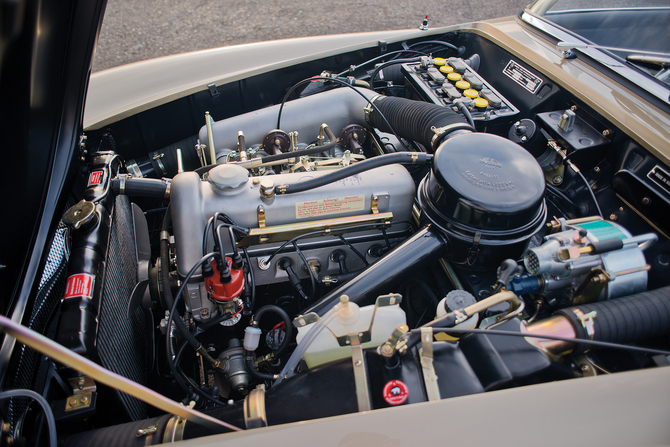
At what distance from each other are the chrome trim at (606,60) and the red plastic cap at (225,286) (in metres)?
1.41

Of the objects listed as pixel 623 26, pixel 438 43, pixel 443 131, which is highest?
pixel 438 43

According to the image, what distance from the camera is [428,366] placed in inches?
30.4

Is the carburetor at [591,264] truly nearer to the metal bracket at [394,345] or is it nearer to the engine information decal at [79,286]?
the metal bracket at [394,345]

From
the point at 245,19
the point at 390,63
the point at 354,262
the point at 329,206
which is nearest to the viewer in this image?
the point at 329,206

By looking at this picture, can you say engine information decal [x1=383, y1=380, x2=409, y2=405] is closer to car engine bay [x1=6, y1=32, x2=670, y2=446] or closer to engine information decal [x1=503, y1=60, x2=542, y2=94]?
car engine bay [x1=6, y1=32, x2=670, y2=446]

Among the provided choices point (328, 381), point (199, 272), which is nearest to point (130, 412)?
point (199, 272)

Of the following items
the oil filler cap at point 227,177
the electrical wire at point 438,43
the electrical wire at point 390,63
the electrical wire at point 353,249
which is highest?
the electrical wire at point 438,43

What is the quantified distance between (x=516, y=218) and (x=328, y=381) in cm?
65

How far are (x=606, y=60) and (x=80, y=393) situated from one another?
1.94 metres

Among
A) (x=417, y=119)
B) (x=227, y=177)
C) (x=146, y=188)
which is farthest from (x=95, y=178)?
(x=417, y=119)

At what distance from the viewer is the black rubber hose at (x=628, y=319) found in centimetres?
88

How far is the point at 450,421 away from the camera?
0.68 meters

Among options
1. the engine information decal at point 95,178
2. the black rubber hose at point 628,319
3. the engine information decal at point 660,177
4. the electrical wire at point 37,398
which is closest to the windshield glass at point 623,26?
the engine information decal at point 660,177

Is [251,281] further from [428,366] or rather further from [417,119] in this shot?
[417,119]
